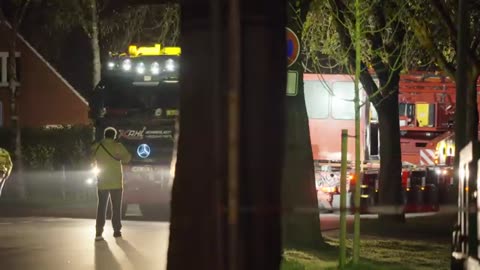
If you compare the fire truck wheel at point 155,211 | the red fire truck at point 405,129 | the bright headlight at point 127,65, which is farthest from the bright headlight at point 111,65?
the red fire truck at point 405,129

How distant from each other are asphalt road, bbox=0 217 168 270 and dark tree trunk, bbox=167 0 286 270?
5.02 metres

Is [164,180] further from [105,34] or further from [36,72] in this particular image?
[36,72]

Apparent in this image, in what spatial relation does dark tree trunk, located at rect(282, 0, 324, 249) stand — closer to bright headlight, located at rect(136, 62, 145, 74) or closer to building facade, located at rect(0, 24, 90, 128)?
bright headlight, located at rect(136, 62, 145, 74)

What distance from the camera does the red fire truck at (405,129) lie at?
69.8 ft

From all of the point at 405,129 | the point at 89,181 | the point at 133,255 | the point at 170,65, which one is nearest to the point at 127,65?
the point at 170,65

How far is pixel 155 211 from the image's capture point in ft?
61.0

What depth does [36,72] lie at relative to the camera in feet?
117

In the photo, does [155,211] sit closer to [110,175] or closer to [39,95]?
[110,175]

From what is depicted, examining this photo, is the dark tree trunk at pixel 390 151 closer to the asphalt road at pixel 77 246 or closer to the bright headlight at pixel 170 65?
the bright headlight at pixel 170 65

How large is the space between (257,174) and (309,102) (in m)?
18.1

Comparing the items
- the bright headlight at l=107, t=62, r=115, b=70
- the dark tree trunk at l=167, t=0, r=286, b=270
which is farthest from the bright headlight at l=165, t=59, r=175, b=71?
the dark tree trunk at l=167, t=0, r=286, b=270

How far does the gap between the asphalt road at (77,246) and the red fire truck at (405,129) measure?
23.8 ft

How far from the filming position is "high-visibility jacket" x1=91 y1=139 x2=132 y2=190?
13195 mm

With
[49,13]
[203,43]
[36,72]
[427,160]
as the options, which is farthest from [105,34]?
[203,43]
